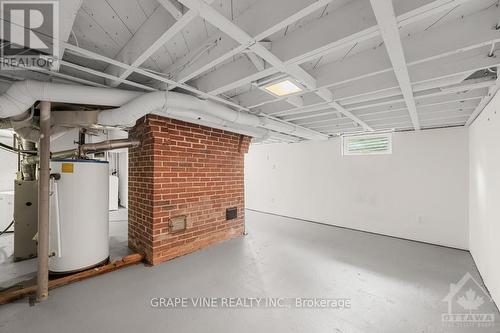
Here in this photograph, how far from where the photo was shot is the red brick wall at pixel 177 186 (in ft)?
9.18

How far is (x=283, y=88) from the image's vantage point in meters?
2.09

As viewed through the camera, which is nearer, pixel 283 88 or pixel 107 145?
pixel 283 88

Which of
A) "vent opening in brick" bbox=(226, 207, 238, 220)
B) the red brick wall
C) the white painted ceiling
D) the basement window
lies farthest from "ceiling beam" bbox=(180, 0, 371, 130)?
the basement window

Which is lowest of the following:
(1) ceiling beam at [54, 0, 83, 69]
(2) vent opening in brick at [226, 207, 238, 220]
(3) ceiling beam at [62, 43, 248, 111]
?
(2) vent opening in brick at [226, 207, 238, 220]

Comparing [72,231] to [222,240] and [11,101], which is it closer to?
[11,101]

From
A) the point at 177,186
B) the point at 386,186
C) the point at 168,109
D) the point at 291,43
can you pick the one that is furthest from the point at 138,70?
the point at 386,186

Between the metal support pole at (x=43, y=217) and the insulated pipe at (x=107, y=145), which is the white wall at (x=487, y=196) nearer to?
the insulated pipe at (x=107, y=145)

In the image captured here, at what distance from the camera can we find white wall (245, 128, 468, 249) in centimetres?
369

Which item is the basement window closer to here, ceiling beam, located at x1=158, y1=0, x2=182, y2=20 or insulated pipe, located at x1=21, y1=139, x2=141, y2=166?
insulated pipe, located at x1=21, y1=139, x2=141, y2=166

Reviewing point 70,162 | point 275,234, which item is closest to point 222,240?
point 275,234

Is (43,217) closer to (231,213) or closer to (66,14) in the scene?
(66,14)

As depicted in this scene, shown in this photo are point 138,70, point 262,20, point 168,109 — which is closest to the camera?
point 262,20

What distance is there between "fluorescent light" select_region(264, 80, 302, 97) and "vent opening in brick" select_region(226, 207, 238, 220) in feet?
7.73

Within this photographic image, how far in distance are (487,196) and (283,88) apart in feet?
8.71
